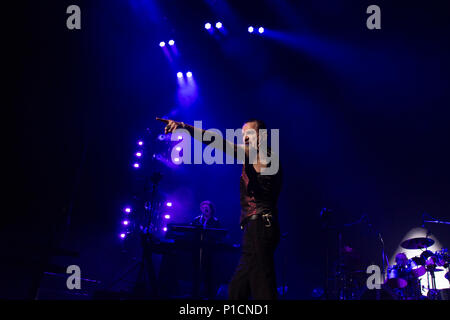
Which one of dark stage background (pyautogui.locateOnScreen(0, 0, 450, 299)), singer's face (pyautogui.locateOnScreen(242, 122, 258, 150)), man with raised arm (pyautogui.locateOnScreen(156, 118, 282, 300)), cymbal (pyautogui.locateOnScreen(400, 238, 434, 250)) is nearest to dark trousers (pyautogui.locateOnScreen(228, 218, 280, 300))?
man with raised arm (pyautogui.locateOnScreen(156, 118, 282, 300))

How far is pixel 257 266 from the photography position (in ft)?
9.59

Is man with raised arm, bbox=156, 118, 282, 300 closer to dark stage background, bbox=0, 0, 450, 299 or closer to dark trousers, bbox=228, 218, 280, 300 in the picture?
dark trousers, bbox=228, 218, 280, 300

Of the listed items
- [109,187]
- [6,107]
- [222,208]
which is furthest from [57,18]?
[222,208]

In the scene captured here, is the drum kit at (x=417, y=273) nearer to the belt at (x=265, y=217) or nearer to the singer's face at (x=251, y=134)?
the belt at (x=265, y=217)

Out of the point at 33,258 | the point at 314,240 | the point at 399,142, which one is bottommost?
the point at 33,258

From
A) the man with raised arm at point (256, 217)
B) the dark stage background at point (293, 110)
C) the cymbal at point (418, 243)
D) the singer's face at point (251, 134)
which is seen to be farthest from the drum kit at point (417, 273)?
the singer's face at point (251, 134)

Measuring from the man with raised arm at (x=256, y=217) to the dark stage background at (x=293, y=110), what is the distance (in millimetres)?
5406

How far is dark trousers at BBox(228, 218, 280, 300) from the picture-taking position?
284 cm

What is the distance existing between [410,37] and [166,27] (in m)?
7.88

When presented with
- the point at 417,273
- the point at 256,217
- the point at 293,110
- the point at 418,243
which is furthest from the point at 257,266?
the point at 293,110

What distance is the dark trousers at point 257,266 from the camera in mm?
2844
